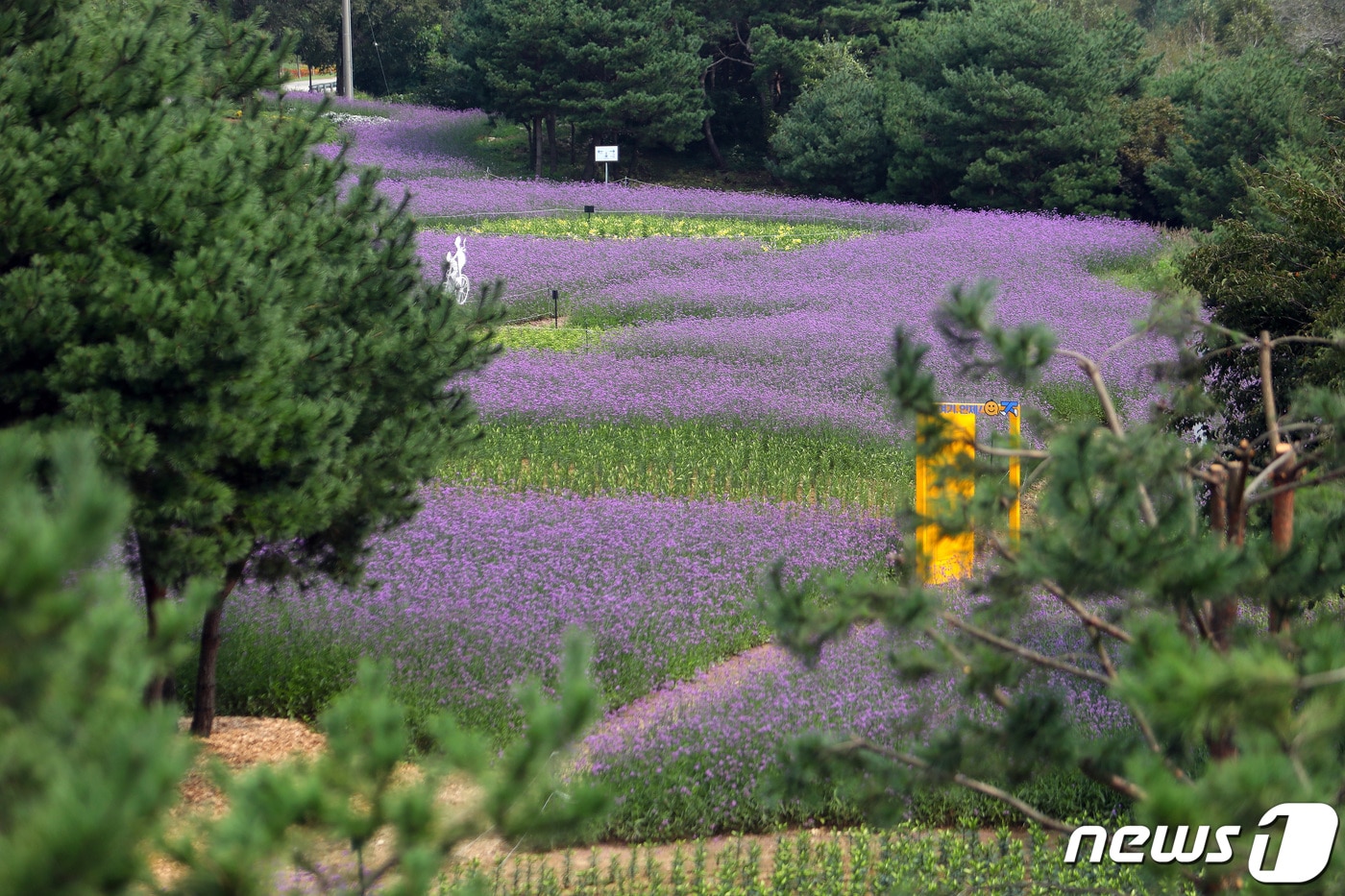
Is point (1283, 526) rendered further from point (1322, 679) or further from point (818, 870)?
point (818, 870)

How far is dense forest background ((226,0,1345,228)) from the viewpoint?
92.0 ft

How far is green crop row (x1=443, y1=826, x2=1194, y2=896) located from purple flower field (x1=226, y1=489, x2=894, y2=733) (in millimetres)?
1252

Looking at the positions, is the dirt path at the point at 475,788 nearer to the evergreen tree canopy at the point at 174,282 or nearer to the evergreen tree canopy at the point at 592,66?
Result: the evergreen tree canopy at the point at 174,282

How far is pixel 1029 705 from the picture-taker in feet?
8.94

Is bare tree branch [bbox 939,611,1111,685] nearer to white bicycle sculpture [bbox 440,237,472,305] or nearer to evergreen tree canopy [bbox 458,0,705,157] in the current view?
white bicycle sculpture [bbox 440,237,472,305]

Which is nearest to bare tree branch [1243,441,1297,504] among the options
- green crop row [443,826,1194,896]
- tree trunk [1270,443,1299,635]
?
tree trunk [1270,443,1299,635]

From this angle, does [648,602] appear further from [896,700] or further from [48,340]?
[48,340]

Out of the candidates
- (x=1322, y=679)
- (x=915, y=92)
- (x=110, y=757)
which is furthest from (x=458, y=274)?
(x=915, y=92)

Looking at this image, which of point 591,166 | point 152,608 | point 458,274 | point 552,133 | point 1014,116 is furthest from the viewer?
point 591,166

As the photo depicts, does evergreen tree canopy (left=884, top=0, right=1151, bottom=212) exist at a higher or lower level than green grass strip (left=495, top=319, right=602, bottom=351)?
higher

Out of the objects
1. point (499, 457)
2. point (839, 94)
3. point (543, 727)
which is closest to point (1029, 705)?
point (543, 727)

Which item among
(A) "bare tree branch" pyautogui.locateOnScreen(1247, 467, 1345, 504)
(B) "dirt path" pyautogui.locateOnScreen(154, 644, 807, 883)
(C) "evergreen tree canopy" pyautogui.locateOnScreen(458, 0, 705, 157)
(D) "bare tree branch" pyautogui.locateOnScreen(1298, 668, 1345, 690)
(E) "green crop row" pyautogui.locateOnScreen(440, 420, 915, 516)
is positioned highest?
(C) "evergreen tree canopy" pyautogui.locateOnScreen(458, 0, 705, 157)

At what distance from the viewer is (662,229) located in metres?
25.4

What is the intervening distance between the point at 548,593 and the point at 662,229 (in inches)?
752
